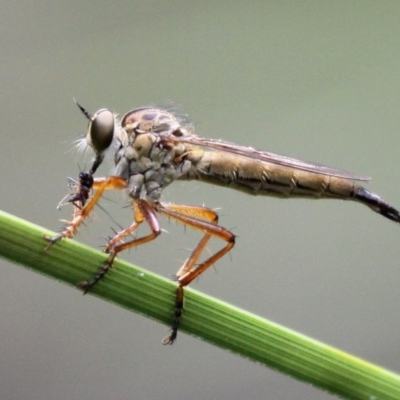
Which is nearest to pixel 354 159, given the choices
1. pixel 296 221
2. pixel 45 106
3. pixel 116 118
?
pixel 296 221

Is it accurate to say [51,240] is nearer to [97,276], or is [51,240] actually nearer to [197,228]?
[97,276]

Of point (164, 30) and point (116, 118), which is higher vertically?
point (164, 30)

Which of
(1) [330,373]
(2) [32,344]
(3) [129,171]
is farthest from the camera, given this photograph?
(2) [32,344]

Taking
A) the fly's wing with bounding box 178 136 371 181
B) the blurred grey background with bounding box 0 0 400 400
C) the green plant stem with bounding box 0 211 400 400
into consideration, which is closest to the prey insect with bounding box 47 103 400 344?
the fly's wing with bounding box 178 136 371 181

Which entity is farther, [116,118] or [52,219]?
[52,219]

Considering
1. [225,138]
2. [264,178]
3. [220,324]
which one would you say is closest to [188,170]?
[264,178]

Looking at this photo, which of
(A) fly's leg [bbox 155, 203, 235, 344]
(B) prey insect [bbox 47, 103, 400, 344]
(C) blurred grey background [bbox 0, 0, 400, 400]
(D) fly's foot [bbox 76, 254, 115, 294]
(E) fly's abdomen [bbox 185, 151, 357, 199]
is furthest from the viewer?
(C) blurred grey background [bbox 0, 0, 400, 400]

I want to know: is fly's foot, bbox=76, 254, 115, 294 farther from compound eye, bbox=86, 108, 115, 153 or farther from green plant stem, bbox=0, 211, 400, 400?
compound eye, bbox=86, 108, 115, 153

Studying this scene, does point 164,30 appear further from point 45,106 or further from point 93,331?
point 93,331
